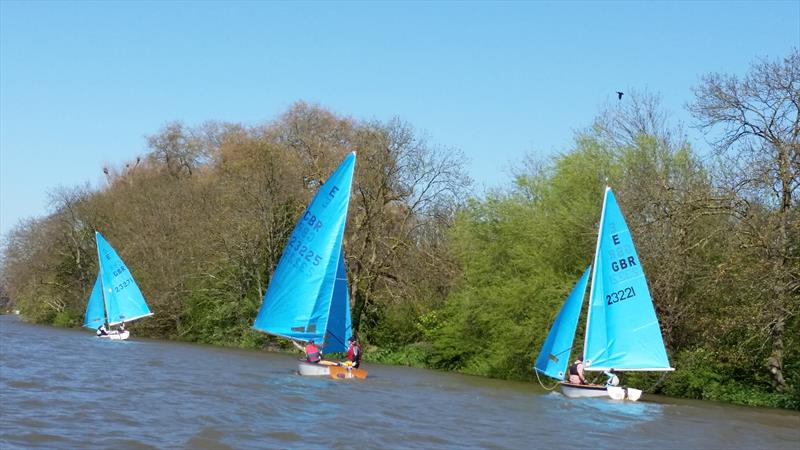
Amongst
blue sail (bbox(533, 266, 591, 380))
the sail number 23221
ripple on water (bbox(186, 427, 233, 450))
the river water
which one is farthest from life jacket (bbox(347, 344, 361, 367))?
ripple on water (bbox(186, 427, 233, 450))

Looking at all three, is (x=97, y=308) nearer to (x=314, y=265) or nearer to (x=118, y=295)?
(x=118, y=295)

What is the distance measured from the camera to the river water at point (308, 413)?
14.7 metres

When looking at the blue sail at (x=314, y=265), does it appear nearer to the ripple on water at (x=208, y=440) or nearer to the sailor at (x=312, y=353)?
the sailor at (x=312, y=353)

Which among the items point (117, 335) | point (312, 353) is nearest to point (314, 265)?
point (312, 353)

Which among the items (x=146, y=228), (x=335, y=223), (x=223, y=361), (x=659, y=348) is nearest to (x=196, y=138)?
(x=146, y=228)

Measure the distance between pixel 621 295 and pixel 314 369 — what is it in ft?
30.2

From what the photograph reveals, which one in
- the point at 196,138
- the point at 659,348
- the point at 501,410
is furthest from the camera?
the point at 196,138

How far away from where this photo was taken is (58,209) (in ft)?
205

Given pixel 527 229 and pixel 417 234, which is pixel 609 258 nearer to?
pixel 527 229

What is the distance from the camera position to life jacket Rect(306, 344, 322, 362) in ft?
88.1

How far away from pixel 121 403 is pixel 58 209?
48.3m

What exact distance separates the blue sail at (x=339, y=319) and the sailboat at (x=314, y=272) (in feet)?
0.74

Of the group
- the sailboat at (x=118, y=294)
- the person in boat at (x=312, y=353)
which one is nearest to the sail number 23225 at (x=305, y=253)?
the person in boat at (x=312, y=353)

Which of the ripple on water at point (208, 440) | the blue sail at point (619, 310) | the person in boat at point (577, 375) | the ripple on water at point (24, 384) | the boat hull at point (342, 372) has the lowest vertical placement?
the ripple on water at point (208, 440)
